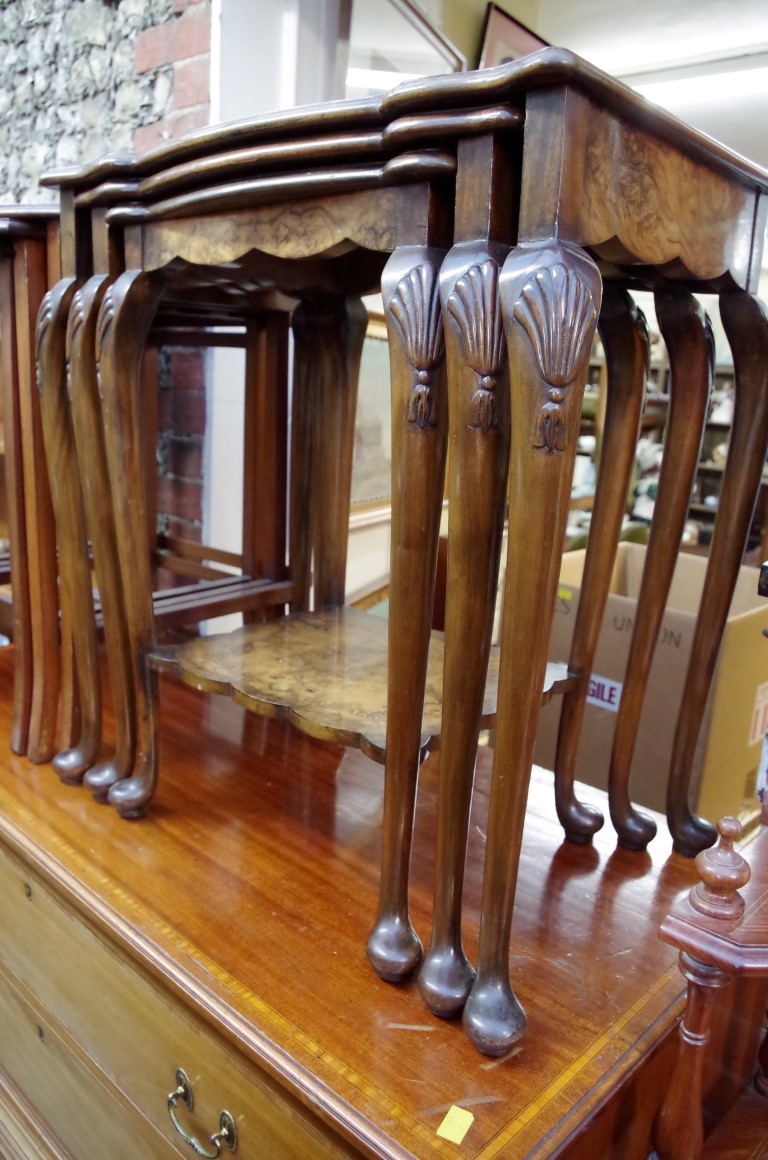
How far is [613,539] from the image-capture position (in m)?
0.87

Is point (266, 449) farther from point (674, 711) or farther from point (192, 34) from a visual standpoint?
point (674, 711)

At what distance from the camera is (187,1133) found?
0.74 m

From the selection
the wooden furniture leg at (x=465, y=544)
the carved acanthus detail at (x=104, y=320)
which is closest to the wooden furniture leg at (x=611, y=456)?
the wooden furniture leg at (x=465, y=544)

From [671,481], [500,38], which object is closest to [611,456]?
[671,481]

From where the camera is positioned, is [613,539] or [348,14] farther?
[348,14]

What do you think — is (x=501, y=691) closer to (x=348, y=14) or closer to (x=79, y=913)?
(x=79, y=913)

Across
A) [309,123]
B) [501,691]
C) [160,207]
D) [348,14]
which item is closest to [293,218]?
[309,123]

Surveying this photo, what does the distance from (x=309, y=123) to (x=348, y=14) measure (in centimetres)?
98

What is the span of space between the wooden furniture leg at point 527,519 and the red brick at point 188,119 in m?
1.06

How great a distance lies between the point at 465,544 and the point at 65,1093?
0.81m

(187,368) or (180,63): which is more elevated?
(180,63)

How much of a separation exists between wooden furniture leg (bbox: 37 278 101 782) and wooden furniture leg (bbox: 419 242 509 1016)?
A: 0.52 metres

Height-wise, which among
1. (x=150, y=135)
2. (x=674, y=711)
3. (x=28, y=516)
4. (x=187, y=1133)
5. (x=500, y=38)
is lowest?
(x=187, y=1133)

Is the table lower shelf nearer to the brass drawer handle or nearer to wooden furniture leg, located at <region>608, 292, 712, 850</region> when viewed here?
wooden furniture leg, located at <region>608, 292, 712, 850</region>
